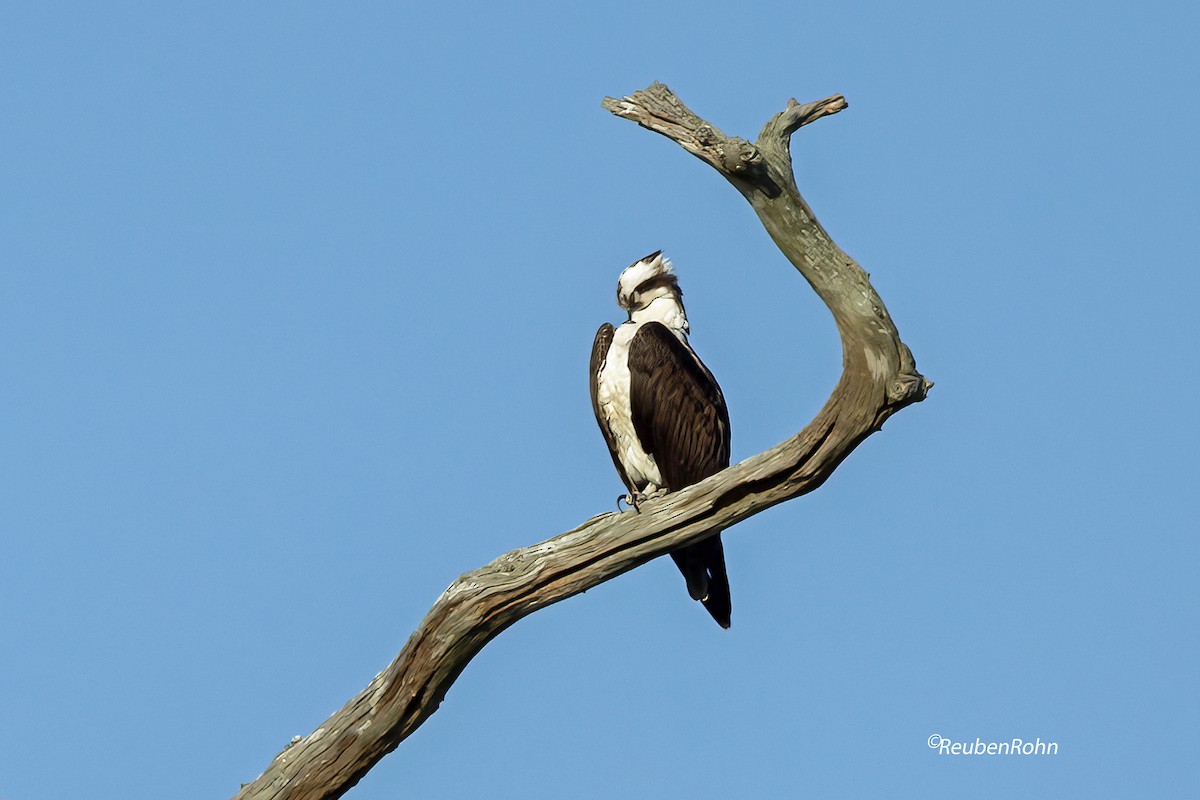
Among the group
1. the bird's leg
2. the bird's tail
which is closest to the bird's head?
the bird's leg

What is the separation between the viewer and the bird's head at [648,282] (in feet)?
27.3

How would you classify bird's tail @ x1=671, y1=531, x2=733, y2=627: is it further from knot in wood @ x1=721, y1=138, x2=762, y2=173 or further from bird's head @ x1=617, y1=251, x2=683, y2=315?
knot in wood @ x1=721, y1=138, x2=762, y2=173

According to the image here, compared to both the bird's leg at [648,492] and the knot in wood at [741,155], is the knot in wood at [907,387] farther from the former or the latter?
the bird's leg at [648,492]

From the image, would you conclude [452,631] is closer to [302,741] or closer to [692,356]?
[302,741]

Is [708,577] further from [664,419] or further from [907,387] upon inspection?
[907,387]

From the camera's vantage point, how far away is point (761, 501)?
6191 mm

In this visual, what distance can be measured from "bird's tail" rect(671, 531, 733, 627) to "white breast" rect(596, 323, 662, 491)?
1.84 feet

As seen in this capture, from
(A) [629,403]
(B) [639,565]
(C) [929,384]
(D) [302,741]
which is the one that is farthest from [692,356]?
(D) [302,741]

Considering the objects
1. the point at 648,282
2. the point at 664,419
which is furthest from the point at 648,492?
the point at 648,282

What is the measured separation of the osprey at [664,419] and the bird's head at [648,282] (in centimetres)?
35

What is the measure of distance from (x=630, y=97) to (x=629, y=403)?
2.27m

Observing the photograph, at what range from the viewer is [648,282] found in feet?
27.4

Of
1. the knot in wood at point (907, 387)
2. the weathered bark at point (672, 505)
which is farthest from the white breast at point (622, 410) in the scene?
the knot in wood at point (907, 387)

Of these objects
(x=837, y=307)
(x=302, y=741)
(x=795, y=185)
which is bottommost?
(x=302, y=741)
